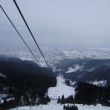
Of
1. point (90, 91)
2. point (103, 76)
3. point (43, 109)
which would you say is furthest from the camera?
point (103, 76)

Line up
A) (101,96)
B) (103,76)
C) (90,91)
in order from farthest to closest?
(103,76) < (90,91) < (101,96)

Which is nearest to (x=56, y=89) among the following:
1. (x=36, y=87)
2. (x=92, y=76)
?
(x=36, y=87)

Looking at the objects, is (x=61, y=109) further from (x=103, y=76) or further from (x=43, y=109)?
(x=103, y=76)

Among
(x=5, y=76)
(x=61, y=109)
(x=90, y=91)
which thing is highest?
(x=5, y=76)

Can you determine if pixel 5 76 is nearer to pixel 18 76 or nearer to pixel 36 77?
pixel 18 76

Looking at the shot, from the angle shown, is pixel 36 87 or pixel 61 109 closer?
pixel 61 109

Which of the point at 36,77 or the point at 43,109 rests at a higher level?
the point at 36,77

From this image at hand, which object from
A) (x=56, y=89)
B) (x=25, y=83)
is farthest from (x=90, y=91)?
(x=25, y=83)

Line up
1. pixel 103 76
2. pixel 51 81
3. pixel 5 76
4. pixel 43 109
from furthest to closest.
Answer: pixel 103 76, pixel 51 81, pixel 5 76, pixel 43 109

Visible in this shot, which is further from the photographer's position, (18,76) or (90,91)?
(18,76)
